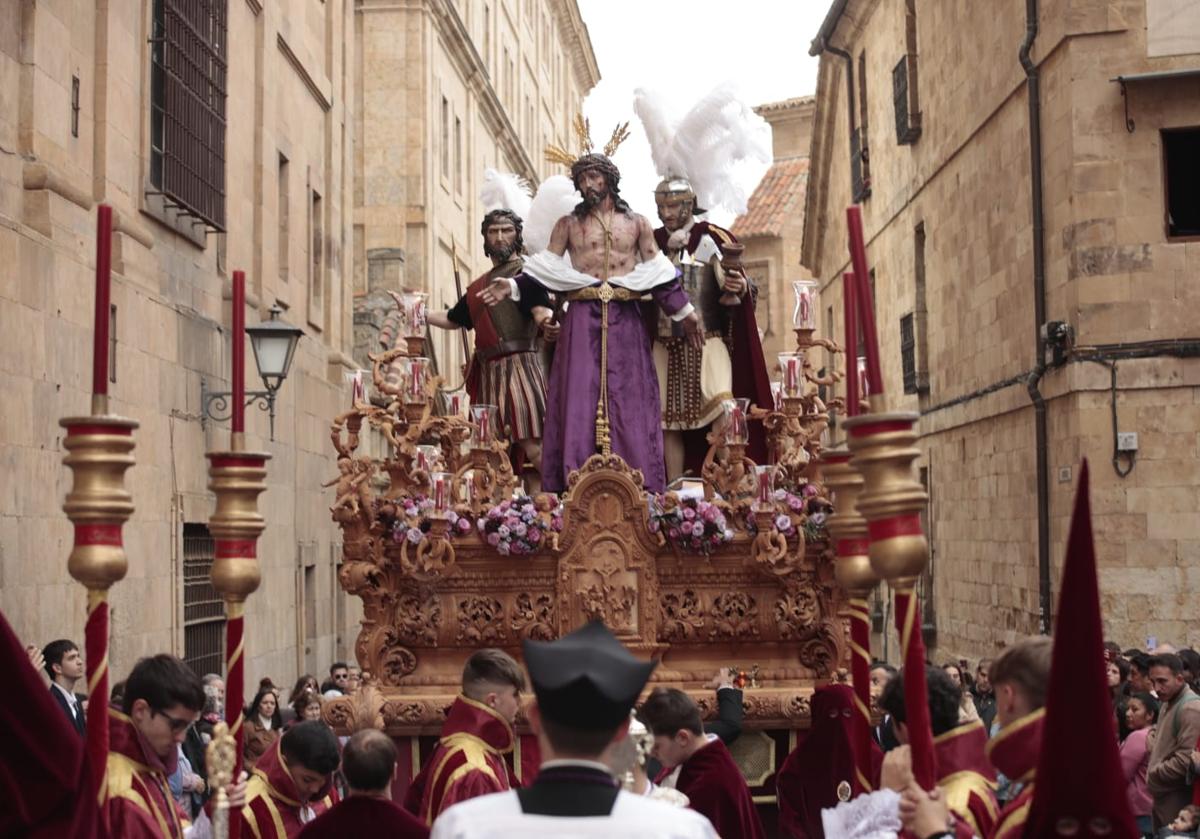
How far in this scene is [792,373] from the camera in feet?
38.4

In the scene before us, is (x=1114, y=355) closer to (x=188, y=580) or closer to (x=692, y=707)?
(x=188, y=580)

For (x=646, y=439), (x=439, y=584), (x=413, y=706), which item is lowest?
(x=413, y=706)

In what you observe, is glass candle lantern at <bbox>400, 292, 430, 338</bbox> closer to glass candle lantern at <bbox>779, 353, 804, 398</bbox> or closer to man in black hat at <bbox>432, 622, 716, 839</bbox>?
glass candle lantern at <bbox>779, 353, 804, 398</bbox>

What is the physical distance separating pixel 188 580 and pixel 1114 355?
29.3 ft

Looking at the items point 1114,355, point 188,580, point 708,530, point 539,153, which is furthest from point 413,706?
point 539,153

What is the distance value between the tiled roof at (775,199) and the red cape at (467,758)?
4231 centimetres

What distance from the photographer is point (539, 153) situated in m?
53.5

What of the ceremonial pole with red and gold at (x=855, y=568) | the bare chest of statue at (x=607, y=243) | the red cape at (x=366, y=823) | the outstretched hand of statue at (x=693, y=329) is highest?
the bare chest of statue at (x=607, y=243)

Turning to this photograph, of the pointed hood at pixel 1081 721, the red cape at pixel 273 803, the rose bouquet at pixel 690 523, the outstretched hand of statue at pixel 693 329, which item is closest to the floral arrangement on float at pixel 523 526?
the rose bouquet at pixel 690 523

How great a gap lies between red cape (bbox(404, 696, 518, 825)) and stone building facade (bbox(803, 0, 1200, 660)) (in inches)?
486

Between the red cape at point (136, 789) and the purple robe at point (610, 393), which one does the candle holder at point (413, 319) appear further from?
the red cape at point (136, 789)

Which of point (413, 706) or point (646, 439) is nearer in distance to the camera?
point (413, 706)

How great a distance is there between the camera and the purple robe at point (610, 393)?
1192 centimetres

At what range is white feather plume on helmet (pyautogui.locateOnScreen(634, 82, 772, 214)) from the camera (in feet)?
42.8
